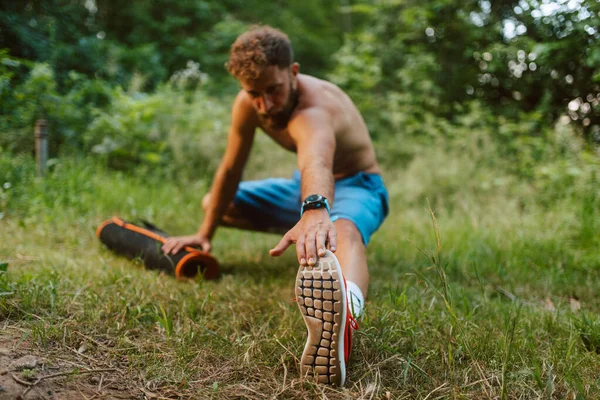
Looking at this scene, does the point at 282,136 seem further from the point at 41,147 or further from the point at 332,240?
the point at 41,147

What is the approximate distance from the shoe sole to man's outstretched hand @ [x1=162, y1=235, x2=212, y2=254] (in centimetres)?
139

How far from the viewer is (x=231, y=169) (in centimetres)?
294

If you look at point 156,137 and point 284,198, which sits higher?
point 156,137

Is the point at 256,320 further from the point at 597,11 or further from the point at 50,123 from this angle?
the point at 50,123

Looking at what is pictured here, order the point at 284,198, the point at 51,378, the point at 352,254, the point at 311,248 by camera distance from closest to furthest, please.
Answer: the point at 51,378, the point at 311,248, the point at 352,254, the point at 284,198

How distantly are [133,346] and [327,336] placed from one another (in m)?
0.73

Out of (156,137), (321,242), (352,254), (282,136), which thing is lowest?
(352,254)

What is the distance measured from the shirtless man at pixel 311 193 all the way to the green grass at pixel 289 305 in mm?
160

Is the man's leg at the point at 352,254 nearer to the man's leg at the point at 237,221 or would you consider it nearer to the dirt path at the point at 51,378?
the dirt path at the point at 51,378

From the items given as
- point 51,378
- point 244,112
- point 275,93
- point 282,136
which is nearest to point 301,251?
point 51,378

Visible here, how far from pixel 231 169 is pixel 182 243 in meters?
0.55

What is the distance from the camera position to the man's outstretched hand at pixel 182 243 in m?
2.70

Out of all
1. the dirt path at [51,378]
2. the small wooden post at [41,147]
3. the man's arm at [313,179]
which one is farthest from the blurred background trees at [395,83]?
the dirt path at [51,378]

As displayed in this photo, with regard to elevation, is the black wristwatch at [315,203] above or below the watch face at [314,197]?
below
